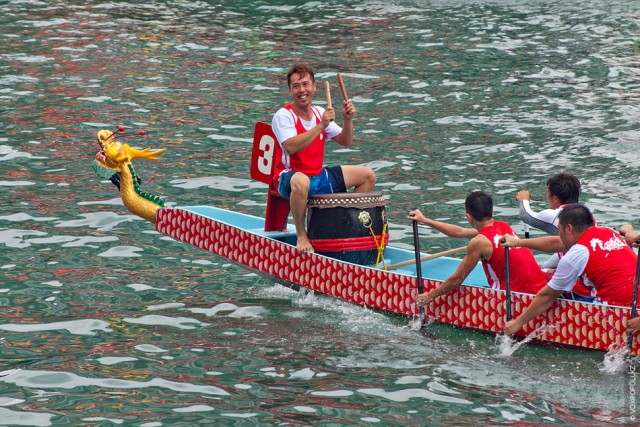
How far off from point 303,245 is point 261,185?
4561 millimetres

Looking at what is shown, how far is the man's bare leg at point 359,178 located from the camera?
36.9ft

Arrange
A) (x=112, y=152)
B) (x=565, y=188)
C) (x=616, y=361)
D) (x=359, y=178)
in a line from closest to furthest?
(x=616, y=361)
(x=565, y=188)
(x=359, y=178)
(x=112, y=152)

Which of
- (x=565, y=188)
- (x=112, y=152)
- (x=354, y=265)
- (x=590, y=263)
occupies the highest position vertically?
(x=112, y=152)

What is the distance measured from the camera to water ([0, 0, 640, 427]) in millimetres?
8586

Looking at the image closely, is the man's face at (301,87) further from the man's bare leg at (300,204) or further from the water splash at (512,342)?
the water splash at (512,342)

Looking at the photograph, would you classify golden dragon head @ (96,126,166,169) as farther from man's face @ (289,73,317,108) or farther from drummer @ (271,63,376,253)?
man's face @ (289,73,317,108)

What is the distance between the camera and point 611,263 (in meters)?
9.12

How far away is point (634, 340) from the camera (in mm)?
8945

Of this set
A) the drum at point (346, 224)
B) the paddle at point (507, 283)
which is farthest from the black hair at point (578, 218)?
the drum at point (346, 224)

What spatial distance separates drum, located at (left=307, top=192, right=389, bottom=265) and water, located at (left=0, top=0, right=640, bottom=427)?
1.82 ft


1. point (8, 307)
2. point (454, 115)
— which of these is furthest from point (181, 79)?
point (8, 307)

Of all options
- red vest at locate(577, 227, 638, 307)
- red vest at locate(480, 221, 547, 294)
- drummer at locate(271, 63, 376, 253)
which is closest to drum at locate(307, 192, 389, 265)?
drummer at locate(271, 63, 376, 253)

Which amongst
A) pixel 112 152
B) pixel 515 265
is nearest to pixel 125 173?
pixel 112 152

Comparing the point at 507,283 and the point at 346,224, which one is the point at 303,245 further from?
the point at 507,283
